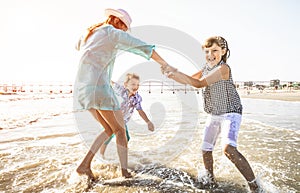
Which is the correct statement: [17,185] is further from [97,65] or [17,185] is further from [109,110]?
[97,65]

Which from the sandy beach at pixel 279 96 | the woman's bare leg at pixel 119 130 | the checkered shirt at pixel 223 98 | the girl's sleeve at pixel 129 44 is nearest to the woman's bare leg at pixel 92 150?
the woman's bare leg at pixel 119 130

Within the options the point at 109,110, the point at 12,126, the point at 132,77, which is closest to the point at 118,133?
the point at 109,110

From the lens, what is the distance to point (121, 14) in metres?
2.65

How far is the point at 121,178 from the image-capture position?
2867mm

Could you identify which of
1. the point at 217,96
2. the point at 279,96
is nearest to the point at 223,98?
the point at 217,96

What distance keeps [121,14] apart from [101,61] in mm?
558

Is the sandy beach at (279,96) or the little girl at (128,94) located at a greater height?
the little girl at (128,94)

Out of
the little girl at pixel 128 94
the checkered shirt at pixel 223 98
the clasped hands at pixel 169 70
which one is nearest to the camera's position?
the checkered shirt at pixel 223 98

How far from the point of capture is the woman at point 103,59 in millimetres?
2555

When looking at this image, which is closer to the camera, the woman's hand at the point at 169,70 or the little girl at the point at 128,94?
the woman's hand at the point at 169,70

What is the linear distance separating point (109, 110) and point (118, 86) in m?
1.15

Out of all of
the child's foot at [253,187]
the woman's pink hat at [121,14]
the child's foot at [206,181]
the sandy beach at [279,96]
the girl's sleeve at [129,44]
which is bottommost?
Result: the child's foot at [206,181]

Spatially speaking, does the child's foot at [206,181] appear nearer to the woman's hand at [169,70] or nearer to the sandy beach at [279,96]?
the woman's hand at [169,70]

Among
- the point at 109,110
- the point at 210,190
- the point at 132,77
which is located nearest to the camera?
the point at 210,190
